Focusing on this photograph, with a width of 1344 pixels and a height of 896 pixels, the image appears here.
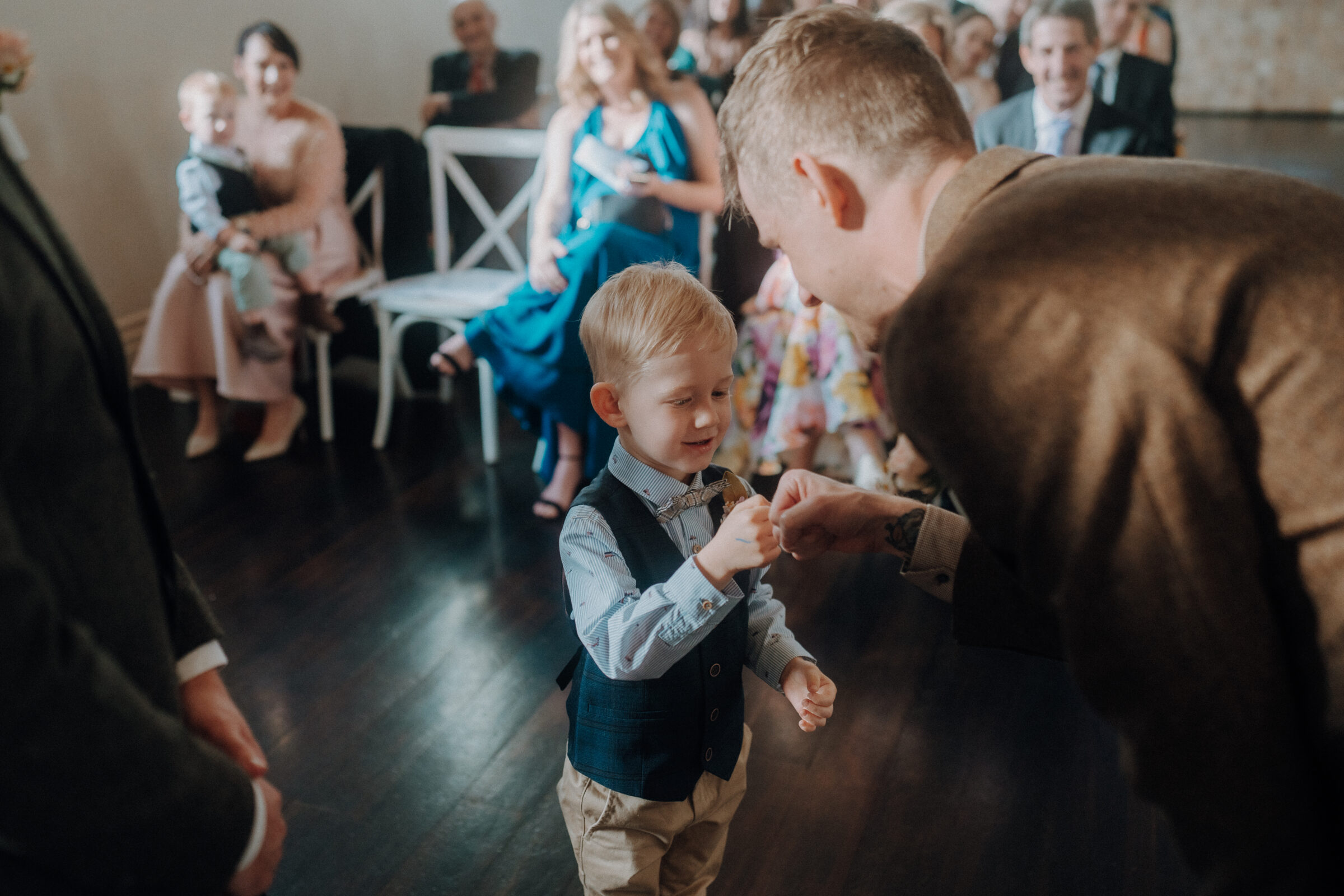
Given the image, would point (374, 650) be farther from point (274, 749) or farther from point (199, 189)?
point (199, 189)

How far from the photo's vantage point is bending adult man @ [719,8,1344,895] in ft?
2.27

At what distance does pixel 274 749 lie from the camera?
A: 6.51 ft

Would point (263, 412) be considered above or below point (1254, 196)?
below

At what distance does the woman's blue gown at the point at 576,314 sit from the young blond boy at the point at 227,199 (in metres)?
0.86

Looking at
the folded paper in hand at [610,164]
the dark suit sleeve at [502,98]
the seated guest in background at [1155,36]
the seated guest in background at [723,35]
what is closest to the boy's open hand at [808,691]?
the folded paper in hand at [610,164]

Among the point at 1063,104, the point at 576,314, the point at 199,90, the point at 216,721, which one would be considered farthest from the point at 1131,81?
the point at 216,721

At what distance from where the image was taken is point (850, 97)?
1011 millimetres

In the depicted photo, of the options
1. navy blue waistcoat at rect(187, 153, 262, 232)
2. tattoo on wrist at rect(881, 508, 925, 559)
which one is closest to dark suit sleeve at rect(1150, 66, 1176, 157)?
tattoo on wrist at rect(881, 508, 925, 559)

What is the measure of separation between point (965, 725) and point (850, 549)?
3.00 feet

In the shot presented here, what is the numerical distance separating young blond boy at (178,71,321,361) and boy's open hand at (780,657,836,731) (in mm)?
2813

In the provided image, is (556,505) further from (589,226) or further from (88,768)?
(88,768)

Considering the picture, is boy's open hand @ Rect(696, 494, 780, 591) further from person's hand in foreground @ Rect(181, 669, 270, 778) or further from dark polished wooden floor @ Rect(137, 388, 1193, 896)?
A: dark polished wooden floor @ Rect(137, 388, 1193, 896)

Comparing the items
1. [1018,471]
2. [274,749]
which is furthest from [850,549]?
[274,749]

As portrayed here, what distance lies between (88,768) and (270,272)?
3173 mm
